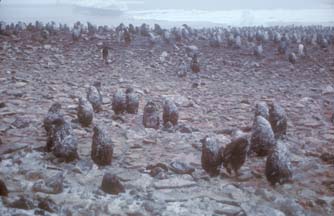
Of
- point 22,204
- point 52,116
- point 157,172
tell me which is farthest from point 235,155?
point 52,116

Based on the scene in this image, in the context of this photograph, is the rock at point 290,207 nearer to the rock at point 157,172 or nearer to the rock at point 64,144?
the rock at point 157,172

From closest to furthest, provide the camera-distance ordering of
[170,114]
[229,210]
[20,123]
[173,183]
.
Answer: [229,210] → [173,183] → [20,123] → [170,114]

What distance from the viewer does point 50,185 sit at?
5.34 m

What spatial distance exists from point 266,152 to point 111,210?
10.7ft

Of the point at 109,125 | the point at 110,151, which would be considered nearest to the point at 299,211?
the point at 110,151

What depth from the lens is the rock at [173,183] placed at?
5.65m

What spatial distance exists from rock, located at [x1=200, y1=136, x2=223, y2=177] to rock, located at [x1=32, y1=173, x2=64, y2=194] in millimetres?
2233

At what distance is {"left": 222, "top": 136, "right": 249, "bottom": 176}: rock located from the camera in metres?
6.23

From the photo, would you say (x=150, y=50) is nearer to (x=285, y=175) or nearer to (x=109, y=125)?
(x=109, y=125)

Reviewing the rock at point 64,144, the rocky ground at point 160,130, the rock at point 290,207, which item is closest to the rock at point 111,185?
the rocky ground at point 160,130

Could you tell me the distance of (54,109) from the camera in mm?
7230

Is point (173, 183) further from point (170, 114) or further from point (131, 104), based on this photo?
point (131, 104)

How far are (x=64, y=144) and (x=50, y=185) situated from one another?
3.39 ft

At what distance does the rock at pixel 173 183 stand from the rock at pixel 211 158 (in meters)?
0.47
